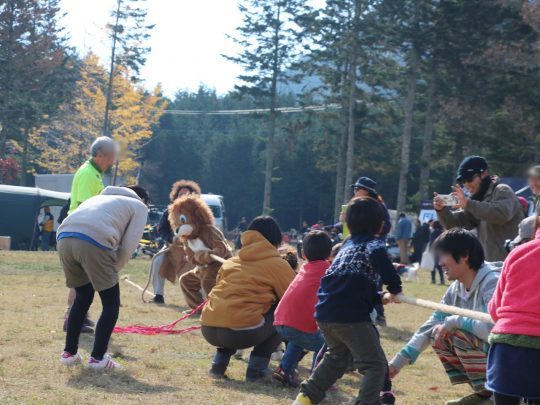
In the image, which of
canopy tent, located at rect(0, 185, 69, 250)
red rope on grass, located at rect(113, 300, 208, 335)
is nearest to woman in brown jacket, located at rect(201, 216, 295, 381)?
red rope on grass, located at rect(113, 300, 208, 335)

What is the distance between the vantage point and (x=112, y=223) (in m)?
7.13

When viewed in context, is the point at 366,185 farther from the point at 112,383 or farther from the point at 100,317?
the point at 112,383

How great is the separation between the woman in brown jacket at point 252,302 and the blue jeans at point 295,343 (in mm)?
314

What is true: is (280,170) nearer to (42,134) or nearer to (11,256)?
(42,134)

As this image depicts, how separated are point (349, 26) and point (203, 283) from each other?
38.6m

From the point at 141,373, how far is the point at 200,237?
139 inches

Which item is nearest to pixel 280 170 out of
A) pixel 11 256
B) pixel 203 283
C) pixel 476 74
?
pixel 476 74

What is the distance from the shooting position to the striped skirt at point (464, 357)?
5500 mm

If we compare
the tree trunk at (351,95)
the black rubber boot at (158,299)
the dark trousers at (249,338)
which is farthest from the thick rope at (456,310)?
the tree trunk at (351,95)

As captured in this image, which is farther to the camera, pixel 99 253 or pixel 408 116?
pixel 408 116

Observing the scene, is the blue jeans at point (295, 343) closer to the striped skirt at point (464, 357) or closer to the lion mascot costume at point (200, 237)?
the striped skirt at point (464, 357)

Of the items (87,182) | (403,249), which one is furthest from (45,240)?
(87,182)

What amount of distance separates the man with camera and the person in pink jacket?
9.72ft

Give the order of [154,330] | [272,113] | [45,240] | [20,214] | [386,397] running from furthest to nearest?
[272,113]
[45,240]
[20,214]
[154,330]
[386,397]
